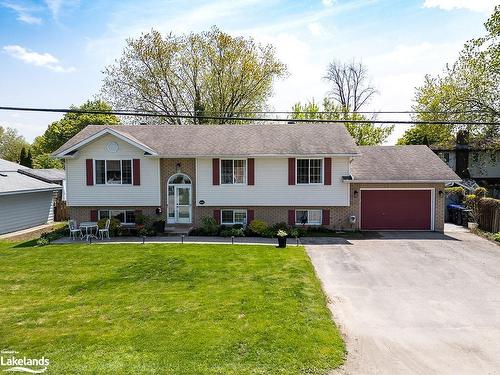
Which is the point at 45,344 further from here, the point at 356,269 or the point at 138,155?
the point at 138,155

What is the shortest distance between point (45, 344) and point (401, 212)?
59.3 ft

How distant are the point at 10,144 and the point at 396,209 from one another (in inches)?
2593

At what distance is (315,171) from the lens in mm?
19188

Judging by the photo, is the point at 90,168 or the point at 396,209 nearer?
Answer: the point at 90,168

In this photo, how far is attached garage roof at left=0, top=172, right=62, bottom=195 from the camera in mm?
19734

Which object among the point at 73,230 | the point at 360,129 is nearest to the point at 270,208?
the point at 73,230

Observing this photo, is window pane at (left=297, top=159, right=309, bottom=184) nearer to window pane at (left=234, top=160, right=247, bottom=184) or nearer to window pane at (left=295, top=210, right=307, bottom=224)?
window pane at (left=295, top=210, right=307, bottom=224)

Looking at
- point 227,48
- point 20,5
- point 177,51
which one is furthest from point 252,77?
point 20,5

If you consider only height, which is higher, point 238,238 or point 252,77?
point 252,77

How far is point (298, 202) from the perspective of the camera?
1912 centimetres

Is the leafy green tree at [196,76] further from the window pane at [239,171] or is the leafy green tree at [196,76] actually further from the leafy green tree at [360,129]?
the window pane at [239,171]

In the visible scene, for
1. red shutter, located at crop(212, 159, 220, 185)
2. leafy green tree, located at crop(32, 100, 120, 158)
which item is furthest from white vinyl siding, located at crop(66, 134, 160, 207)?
leafy green tree, located at crop(32, 100, 120, 158)

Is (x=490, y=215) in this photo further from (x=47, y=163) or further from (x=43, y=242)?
(x=47, y=163)

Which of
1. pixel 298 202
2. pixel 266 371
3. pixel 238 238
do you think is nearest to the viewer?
pixel 266 371
